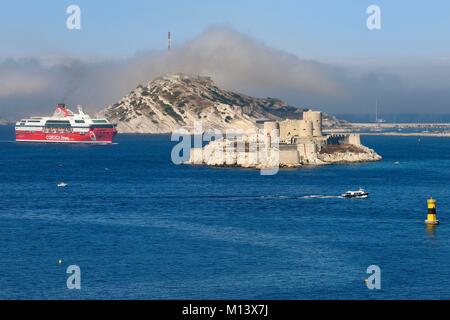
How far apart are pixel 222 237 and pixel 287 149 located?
67.7 meters

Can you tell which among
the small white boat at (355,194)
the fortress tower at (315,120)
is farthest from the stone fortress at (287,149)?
the small white boat at (355,194)

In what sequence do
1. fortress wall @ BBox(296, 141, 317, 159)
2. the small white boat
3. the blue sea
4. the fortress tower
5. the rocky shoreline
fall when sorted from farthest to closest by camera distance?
the fortress tower → fortress wall @ BBox(296, 141, 317, 159) → the rocky shoreline → the small white boat → the blue sea

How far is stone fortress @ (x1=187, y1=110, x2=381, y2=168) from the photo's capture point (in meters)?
120

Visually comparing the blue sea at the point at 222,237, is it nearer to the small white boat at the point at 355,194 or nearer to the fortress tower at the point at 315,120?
the small white boat at the point at 355,194

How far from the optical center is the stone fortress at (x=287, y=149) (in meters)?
120

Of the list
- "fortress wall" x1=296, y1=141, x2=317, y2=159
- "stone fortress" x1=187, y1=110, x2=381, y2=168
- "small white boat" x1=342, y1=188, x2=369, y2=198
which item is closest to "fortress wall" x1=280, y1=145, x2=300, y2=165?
"stone fortress" x1=187, y1=110, x2=381, y2=168

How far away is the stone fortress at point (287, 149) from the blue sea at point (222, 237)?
12927mm

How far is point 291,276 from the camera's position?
40.3m

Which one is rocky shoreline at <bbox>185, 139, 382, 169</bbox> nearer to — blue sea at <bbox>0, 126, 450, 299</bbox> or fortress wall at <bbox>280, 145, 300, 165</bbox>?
fortress wall at <bbox>280, 145, 300, 165</bbox>

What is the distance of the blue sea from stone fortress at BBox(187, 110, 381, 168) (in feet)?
42.4

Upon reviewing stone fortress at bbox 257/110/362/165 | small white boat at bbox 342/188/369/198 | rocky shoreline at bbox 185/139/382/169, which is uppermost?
stone fortress at bbox 257/110/362/165

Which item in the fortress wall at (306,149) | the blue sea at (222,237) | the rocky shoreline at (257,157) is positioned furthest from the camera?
the fortress wall at (306,149)

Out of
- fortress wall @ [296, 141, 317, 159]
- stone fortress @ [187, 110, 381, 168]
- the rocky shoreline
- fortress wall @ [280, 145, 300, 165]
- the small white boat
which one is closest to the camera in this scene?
the small white boat
